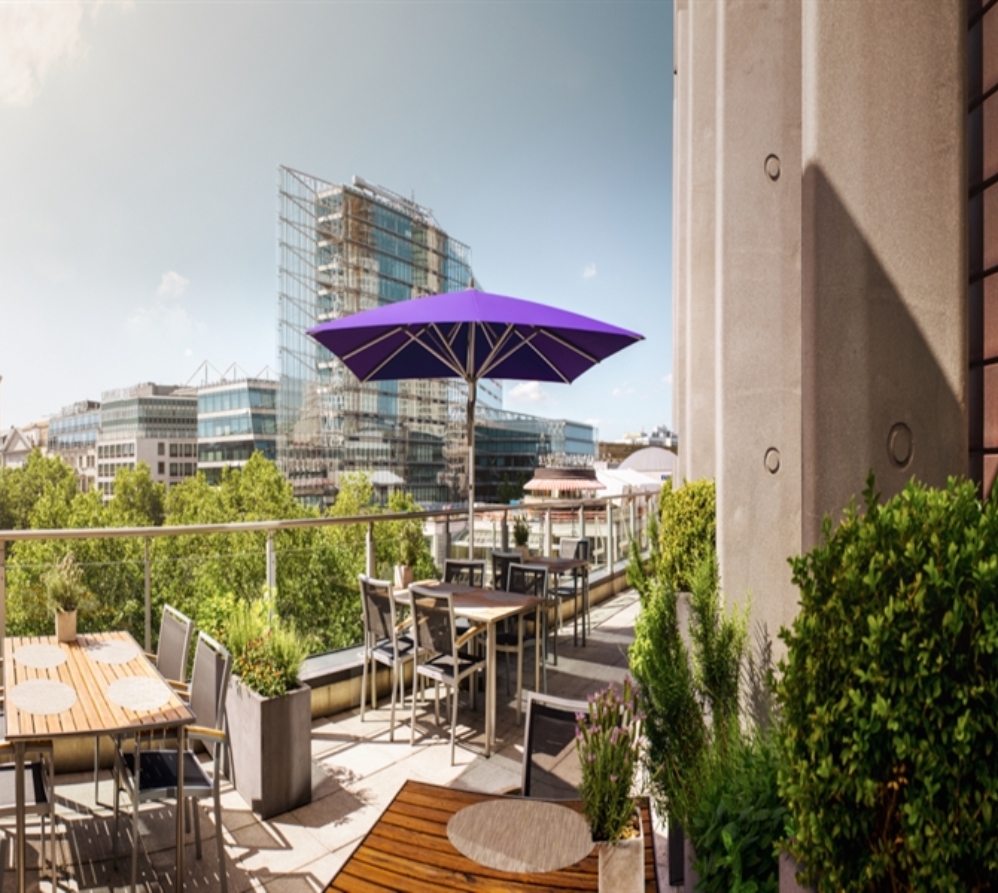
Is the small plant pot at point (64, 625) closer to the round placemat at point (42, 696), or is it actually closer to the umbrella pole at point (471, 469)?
the round placemat at point (42, 696)

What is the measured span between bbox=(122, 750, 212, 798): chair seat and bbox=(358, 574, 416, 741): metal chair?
66.8 inches

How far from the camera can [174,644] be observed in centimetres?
367

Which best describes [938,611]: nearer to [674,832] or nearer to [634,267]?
[674,832]

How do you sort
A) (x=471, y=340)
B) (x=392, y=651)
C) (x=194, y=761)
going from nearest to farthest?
(x=194, y=761) → (x=392, y=651) → (x=471, y=340)

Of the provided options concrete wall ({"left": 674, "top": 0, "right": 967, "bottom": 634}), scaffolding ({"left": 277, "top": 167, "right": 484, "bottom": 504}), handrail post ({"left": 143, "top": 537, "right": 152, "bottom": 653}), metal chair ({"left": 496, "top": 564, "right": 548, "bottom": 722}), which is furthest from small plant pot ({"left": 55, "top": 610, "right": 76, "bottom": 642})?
scaffolding ({"left": 277, "top": 167, "right": 484, "bottom": 504})

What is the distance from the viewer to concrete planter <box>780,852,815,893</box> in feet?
4.65

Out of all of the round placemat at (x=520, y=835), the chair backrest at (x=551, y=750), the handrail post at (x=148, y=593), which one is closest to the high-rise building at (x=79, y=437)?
the handrail post at (x=148, y=593)

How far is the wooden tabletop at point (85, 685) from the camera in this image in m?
2.48

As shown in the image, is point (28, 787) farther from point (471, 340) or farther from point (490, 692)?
point (471, 340)

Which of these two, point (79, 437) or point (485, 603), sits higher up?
point (79, 437)

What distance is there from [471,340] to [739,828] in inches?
195

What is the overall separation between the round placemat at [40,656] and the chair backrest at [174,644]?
0.48 meters

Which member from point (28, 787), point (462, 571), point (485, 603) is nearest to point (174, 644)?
point (28, 787)

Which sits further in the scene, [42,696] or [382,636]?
[382,636]
